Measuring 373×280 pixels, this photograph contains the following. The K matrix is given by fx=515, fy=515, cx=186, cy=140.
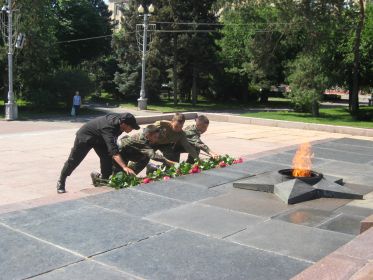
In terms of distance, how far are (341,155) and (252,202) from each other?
5.73m

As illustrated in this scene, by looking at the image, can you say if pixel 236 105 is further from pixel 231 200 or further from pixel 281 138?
pixel 231 200

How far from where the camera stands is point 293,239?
5262 millimetres

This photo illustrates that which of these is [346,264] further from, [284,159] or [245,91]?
[245,91]

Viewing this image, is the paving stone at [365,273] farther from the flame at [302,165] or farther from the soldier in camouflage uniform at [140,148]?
the soldier in camouflage uniform at [140,148]

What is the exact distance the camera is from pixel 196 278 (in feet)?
13.6

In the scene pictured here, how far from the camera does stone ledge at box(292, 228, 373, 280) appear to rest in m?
3.97

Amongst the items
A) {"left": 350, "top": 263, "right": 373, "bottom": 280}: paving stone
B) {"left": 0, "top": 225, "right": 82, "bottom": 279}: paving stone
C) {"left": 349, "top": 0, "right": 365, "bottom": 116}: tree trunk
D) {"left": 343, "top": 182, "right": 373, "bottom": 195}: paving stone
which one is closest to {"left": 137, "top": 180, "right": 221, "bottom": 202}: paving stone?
{"left": 343, "top": 182, "right": 373, "bottom": 195}: paving stone

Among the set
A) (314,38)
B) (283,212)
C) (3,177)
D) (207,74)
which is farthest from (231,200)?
(207,74)

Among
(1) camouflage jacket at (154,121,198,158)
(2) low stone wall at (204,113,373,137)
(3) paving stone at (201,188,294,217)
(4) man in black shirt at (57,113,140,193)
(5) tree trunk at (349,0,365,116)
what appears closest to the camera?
(3) paving stone at (201,188,294,217)

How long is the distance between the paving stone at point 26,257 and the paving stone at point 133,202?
4.61 feet

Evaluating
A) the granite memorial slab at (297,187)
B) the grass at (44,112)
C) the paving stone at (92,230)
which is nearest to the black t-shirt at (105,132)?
the paving stone at (92,230)

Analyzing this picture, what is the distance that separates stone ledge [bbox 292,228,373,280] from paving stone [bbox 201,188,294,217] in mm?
1643

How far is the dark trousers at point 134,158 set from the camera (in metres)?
8.19

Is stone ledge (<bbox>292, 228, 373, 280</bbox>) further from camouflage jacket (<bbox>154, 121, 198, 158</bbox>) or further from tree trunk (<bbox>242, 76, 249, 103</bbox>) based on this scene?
tree trunk (<bbox>242, 76, 249, 103</bbox>)
